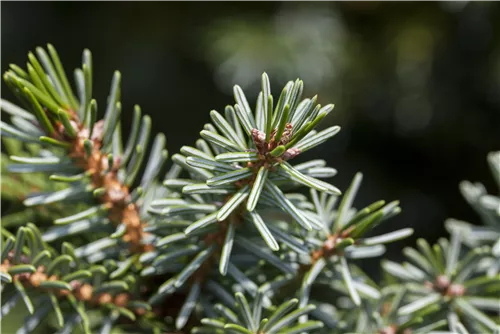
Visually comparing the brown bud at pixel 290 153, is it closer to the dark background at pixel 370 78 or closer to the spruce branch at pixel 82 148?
the spruce branch at pixel 82 148

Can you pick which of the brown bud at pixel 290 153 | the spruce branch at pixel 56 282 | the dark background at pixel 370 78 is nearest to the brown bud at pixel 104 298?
the spruce branch at pixel 56 282

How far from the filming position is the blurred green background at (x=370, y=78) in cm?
78

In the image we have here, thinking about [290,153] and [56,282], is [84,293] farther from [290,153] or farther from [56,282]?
[290,153]

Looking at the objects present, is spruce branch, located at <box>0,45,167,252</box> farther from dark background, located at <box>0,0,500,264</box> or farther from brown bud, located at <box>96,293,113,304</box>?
dark background, located at <box>0,0,500,264</box>

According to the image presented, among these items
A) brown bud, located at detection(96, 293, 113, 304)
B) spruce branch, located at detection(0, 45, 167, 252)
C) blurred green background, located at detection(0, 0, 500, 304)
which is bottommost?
brown bud, located at detection(96, 293, 113, 304)

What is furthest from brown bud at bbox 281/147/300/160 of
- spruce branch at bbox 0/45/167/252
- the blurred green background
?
the blurred green background

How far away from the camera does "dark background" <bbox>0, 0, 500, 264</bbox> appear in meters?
0.78

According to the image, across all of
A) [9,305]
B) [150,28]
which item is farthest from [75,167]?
[150,28]

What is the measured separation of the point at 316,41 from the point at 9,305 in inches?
27.0

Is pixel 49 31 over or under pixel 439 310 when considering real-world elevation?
over

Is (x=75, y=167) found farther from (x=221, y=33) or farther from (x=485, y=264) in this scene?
(x=221, y=33)

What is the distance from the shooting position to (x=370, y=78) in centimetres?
87

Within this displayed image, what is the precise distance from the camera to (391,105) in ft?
2.69

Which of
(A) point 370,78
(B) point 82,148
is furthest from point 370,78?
(B) point 82,148
